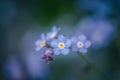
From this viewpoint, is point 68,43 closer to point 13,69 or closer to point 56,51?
point 56,51

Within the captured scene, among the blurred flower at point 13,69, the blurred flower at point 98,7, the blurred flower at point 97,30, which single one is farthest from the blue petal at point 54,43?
the blurred flower at point 13,69

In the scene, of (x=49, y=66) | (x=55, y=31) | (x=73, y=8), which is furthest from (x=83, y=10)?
(x=55, y=31)

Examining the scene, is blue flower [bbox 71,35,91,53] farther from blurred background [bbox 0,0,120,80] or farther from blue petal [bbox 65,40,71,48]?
blurred background [bbox 0,0,120,80]

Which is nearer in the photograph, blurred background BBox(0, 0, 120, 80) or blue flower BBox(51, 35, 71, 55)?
blue flower BBox(51, 35, 71, 55)

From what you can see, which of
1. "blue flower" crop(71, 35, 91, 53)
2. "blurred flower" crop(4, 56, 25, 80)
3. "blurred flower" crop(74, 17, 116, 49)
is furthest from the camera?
"blurred flower" crop(4, 56, 25, 80)

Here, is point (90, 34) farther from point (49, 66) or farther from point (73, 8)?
point (73, 8)

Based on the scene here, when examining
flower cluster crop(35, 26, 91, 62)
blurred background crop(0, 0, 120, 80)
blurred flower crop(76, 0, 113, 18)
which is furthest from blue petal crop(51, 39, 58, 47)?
blurred flower crop(76, 0, 113, 18)
